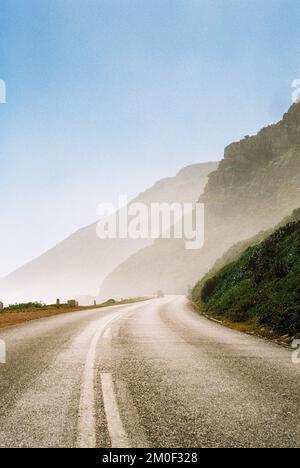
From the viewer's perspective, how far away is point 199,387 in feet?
17.9

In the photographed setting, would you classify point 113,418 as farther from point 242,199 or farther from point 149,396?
point 242,199

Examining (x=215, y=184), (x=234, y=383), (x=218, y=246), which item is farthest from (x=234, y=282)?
(x=215, y=184)

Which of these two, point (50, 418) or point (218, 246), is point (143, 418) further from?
point (218, 246)

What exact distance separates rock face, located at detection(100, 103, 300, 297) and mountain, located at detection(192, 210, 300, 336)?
73.5 meters

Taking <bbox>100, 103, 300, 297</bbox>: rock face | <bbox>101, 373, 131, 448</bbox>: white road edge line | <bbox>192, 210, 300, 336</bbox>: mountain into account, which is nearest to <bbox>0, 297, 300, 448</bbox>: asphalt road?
<bbox>101, 373, 131, 448</bbox>: white road edge line

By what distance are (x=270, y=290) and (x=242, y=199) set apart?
10722 cm

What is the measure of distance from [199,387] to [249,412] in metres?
1.25

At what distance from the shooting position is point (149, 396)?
4.96 metres

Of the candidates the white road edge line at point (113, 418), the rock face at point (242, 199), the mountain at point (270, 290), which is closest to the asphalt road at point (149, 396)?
the white road edge line at point (113, 418)

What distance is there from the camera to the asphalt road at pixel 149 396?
3.55 metres

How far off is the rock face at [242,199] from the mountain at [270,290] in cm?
7347

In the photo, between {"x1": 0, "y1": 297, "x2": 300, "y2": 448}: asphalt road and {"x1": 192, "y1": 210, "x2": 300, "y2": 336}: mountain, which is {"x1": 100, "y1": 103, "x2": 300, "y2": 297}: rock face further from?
{"x1": 0, "y1": 297, "x2": 300, "y2": 448}: asphalt road

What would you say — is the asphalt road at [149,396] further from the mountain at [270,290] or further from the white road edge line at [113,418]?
the mountain at [270,290]

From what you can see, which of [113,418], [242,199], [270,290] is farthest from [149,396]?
[242,199]
